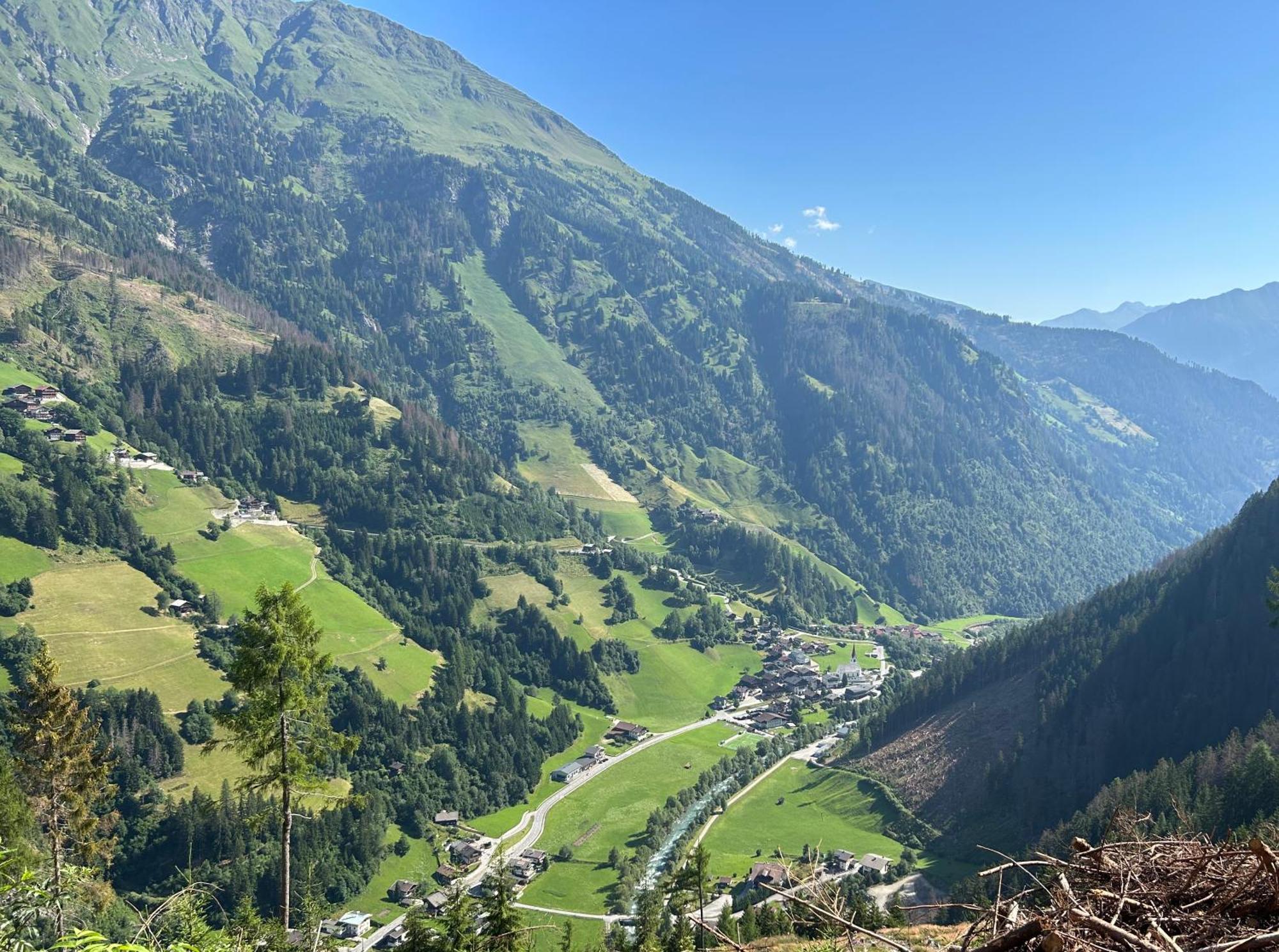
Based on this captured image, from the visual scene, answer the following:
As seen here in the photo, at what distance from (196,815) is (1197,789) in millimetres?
122745

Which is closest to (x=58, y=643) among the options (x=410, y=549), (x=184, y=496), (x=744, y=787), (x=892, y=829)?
(x=184, y=496)

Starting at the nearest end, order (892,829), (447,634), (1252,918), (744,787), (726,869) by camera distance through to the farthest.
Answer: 1. (1252,918)
2. (726,869)
3. (892,829)
4. (744,787)
5. (447,634)

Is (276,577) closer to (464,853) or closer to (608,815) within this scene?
(464,853)

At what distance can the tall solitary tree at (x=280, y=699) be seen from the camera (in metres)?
28.2

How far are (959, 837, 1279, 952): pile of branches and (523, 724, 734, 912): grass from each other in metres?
107

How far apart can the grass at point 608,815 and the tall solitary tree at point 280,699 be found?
83880 millimetres

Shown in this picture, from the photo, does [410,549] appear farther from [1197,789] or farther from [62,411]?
[1197,789]

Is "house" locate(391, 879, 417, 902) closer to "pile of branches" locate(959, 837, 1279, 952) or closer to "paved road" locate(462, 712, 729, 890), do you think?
"paved road" locate(462, 712, 729, 890)

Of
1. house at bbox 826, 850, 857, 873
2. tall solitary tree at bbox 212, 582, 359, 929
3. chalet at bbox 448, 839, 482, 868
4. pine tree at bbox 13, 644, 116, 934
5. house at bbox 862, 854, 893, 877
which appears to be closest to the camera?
tall solitary tree at bbox 212, 582, 359, 929

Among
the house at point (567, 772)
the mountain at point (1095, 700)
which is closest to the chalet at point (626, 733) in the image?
the house at point (567, 772)

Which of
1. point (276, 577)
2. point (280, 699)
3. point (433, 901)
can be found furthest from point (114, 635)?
point (280, 699)

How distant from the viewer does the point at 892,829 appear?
401 feet

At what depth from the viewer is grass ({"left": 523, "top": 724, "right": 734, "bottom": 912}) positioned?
104875 millimetres

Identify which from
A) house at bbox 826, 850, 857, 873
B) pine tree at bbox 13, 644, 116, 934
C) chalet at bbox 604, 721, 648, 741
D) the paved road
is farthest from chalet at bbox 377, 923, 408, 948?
chalet at bbox 604, 721, 648, 741
